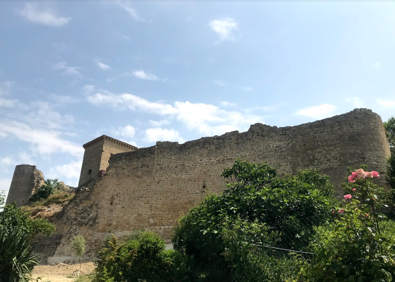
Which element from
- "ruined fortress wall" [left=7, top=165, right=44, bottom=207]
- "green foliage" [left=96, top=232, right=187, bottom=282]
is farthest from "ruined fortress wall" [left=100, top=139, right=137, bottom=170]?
"green foliage" [left=96, top=232, right=187, bottom=282]

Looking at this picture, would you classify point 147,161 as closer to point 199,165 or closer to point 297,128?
point 199,165

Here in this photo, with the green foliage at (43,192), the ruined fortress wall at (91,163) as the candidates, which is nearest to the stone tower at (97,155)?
the ruined fortress wall at (91,163)

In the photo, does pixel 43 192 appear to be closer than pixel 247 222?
No

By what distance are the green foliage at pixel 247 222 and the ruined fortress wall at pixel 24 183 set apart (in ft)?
88.2

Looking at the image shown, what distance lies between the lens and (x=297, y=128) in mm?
13047

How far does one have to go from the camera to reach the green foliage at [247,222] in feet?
17.8

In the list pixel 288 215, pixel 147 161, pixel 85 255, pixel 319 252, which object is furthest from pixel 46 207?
pixel 319 252

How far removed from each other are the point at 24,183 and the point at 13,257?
25.2m

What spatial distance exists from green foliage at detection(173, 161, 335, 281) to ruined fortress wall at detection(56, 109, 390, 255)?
529cm

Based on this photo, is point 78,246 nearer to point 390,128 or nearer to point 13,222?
point 13,222

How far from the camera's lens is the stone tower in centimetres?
2569

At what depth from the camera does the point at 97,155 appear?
26.2 metres

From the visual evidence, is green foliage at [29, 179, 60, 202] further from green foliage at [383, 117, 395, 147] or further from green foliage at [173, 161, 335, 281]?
green foliage at [383, 117, 395, 147]

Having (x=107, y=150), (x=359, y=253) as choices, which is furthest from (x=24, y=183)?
(x=359, y=253)
